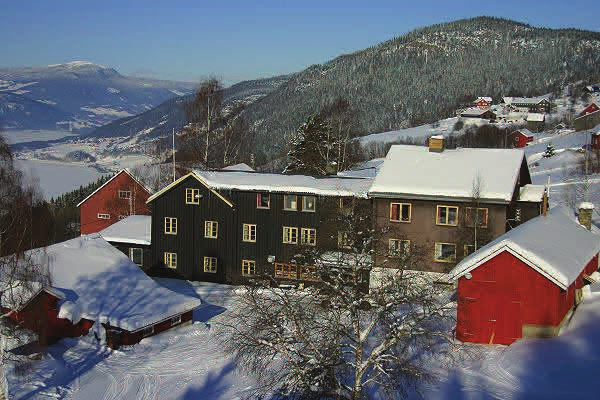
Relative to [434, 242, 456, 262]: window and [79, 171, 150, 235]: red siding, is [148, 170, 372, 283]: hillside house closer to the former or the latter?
[434, 242, 456, 262]: window

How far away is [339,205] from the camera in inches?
1527

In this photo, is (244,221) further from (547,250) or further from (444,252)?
(547,250)

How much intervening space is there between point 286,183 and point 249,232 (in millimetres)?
3555

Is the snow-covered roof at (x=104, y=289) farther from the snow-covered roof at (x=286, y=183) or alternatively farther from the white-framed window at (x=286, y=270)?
the white-framed window at (x=286, y=270)

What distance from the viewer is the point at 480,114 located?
15562 cm

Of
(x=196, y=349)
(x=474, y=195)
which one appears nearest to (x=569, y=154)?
(x=474, y=195)

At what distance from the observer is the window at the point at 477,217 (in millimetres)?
35500

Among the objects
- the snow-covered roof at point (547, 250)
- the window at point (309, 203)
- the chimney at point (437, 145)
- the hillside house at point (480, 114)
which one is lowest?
the snow-covered roof at point (547, 250)

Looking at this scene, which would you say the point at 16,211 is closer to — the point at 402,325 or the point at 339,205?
the point at 402,325

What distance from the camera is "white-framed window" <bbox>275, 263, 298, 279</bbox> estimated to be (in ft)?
130

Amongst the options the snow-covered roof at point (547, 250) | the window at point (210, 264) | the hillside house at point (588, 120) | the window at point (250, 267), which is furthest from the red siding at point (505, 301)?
the hillside house at point (588, 120)

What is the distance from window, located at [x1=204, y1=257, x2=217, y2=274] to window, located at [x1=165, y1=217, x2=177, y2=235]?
100 inches

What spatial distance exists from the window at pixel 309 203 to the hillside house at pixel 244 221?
0.06 meters

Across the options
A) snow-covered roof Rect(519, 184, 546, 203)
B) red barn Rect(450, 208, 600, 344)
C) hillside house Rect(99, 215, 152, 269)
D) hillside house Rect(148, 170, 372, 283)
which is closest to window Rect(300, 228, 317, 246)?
hillside house Rect(148, 170, 372, 283)
